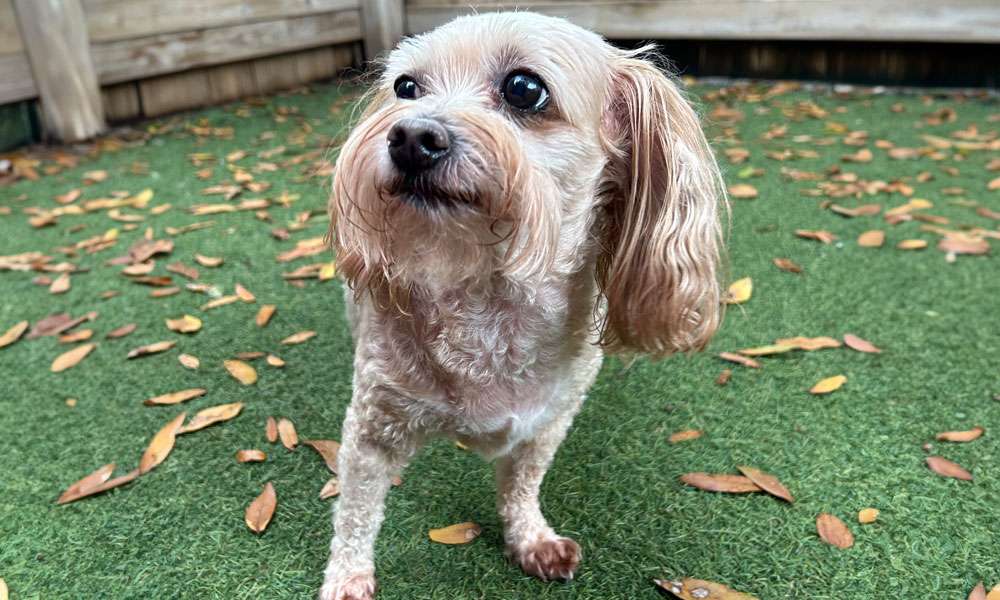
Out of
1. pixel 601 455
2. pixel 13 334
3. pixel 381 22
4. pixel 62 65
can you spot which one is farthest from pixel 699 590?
pixel 381 22

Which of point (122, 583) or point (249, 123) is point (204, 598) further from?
point (249, 123)

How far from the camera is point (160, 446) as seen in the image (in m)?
2.33

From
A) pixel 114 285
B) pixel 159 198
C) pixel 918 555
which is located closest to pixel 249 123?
pixel 159 198

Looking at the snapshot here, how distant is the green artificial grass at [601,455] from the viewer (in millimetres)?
1913

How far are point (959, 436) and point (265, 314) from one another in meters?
2.72

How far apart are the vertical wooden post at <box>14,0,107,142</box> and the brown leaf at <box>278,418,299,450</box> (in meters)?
4.31

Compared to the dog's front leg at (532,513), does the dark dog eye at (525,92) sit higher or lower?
higher

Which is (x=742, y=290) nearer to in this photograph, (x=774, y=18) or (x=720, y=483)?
(x=720, y=483)

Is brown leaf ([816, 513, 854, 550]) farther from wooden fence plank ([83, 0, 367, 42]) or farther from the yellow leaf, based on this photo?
wooden fence plank ([83, 0, 367, 42])

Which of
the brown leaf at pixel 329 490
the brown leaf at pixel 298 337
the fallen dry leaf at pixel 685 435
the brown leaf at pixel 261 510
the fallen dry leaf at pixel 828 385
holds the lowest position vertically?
the fallen dry leaf at pixel 685 435

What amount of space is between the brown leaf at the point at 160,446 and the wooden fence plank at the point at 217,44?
4.37 m

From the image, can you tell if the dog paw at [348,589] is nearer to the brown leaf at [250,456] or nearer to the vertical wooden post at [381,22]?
the brown leaf at [250,456]

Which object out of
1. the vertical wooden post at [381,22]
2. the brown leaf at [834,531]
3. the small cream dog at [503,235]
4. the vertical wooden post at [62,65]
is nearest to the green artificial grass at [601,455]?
the brown leaf at [834,531]

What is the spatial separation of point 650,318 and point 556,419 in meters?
0.48
